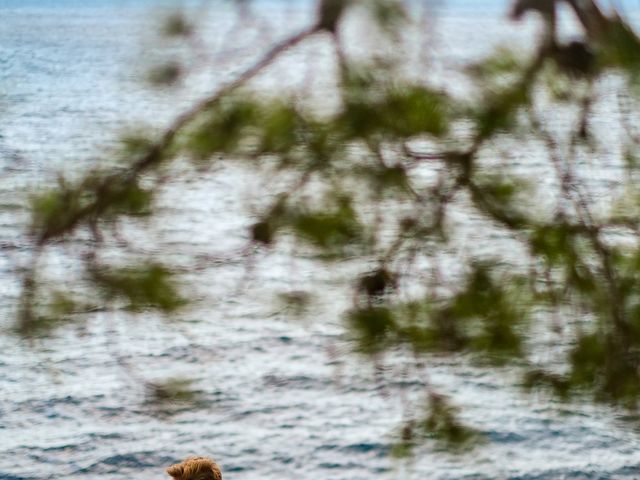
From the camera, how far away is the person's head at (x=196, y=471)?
142 centimetres

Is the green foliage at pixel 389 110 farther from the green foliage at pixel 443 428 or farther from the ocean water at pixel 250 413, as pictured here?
the ocean water at pixel 250 413

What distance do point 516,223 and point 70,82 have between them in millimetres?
17284

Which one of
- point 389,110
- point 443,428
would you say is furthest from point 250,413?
point 389,110

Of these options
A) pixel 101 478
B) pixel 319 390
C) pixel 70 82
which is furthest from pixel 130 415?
pixel 70 82

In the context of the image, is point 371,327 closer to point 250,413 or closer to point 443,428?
point 443,428

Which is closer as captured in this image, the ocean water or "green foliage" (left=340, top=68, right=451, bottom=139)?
"green foliage" (left=340, top=68, right=451, bottom=139)

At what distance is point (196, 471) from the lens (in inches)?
56.1

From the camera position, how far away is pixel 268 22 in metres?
1.26

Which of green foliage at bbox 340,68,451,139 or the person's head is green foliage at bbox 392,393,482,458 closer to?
the person's head

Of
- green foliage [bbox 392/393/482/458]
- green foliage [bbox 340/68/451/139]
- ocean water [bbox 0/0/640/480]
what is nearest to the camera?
green foliage [bbox 340/68/451/139]

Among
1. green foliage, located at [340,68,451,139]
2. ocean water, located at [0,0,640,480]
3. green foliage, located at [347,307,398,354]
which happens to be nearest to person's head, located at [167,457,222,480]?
green foliage, located at [347,307,398,354]

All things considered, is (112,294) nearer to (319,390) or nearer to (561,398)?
(561,398)

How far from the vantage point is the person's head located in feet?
4.66

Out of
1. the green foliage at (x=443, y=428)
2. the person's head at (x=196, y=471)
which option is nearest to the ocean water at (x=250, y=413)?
the green foliage at (x=443, y=428)
